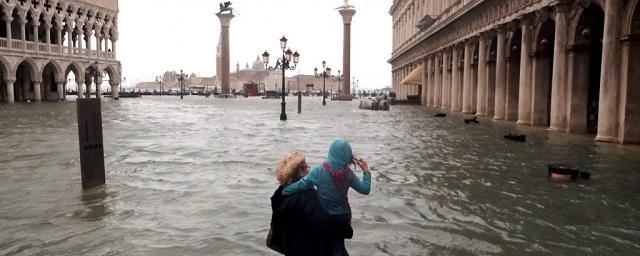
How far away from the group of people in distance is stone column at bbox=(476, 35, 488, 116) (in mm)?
23487

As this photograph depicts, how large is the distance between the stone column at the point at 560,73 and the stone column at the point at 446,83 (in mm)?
17562

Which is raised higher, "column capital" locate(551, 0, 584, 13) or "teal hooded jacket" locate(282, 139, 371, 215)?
"column capital" locate(551, 0, 584, 13)

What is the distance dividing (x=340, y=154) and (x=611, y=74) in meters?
12.4

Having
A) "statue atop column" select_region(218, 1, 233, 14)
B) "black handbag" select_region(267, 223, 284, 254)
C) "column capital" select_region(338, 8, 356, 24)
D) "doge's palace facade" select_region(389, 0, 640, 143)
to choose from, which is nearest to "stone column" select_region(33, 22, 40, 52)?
"doge's palace facade" select_region(389, 0, 640, 143)

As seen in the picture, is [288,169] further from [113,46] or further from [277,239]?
[113,46]

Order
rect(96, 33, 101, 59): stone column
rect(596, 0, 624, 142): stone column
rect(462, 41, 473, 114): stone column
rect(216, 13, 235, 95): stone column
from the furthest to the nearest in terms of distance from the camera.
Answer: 1. rect(216, 13, 235, 95): stone column
2. rect(96, 33, 101, 59): stone column
3. rect(462, 41, 473, 114): stone column
4. rect(596, 0, 624, 142): stone column

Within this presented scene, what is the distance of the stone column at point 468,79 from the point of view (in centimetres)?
2852

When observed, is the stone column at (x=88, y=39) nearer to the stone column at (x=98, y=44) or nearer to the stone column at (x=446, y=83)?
the stone column at (x=98, y=44)

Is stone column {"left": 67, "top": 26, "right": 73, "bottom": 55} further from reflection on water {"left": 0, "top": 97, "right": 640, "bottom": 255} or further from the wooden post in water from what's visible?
the wooden post in water

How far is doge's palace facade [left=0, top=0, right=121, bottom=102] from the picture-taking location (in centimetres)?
4144

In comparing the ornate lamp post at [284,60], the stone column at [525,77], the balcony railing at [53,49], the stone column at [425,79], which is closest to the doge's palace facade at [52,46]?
the balcony railing at [53,49]

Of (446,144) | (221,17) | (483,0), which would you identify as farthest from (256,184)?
(221,17)

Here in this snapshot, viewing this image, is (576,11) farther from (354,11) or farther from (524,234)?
(354,11)

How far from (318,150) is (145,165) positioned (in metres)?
4.03
